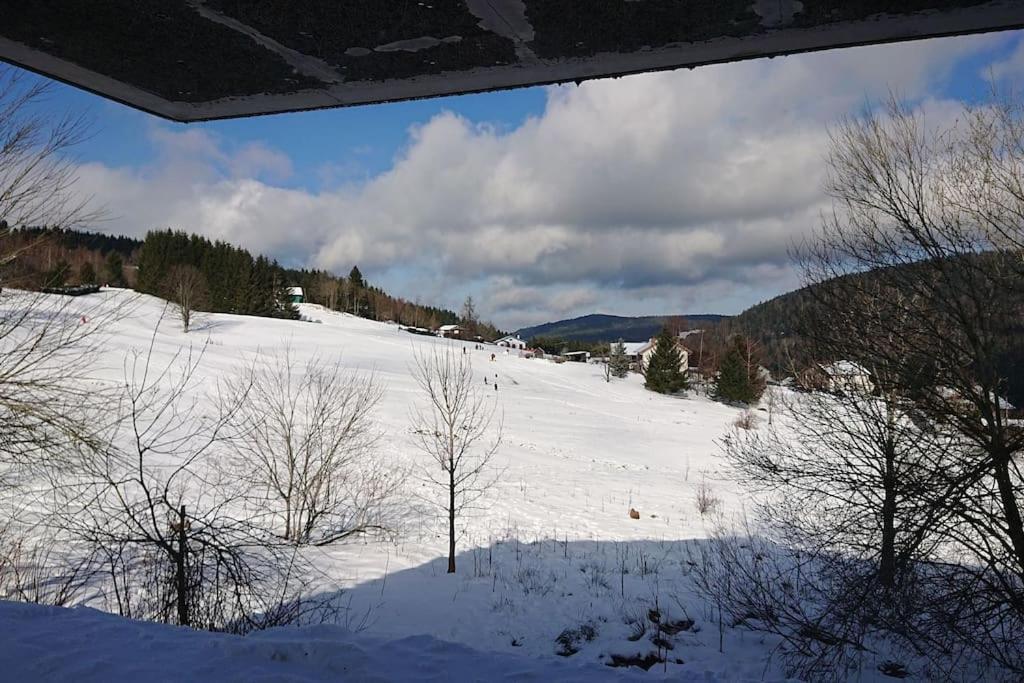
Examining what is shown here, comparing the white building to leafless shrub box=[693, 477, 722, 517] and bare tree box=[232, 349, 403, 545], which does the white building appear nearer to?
leafless shrub box=[693, 477, 722, 517]

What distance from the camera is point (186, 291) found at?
51.2 metres

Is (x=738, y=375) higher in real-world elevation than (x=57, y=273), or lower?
lower

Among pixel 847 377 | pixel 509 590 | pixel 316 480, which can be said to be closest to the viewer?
pixel 847 377

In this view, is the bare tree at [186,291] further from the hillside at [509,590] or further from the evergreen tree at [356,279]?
the evergreen tree at [356,279]

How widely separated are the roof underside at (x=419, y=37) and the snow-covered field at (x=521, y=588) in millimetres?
3335

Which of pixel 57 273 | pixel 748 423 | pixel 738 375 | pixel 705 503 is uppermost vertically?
pixel 57 273

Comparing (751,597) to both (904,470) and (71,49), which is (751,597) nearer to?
(904,470)

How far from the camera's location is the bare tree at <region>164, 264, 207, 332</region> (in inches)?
2019

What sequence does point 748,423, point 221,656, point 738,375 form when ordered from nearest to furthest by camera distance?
point 221,656 < point 748,423 < point 738,375

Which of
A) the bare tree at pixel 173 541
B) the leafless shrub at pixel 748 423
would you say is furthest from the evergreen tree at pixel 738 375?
the bare tree at pixel 173 541

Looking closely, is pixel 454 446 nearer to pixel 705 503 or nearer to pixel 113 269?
pixel 705 503

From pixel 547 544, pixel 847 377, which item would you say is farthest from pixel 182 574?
pixel 847 377

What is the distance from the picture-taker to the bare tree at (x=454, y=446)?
12.0 m

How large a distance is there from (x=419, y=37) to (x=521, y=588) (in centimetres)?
1084
